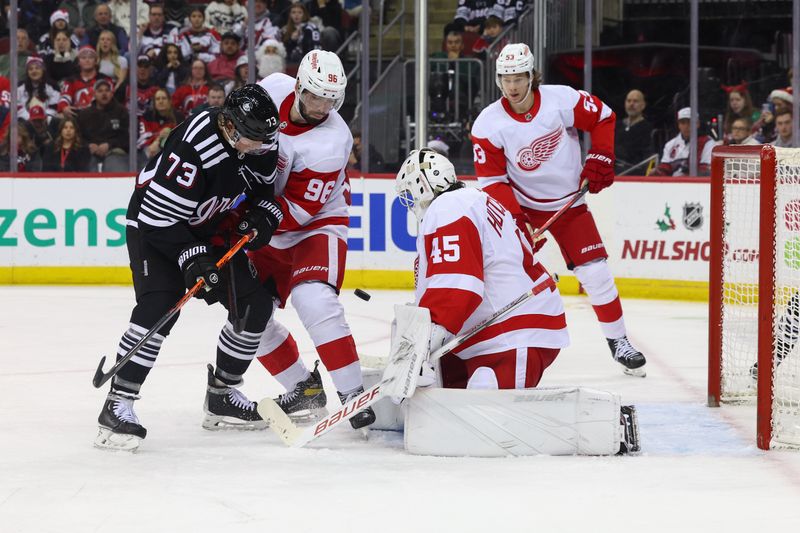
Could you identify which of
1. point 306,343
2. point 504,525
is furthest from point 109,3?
point 504,525

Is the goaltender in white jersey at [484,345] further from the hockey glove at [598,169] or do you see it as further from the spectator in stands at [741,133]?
the spectator in stands at [741,133]

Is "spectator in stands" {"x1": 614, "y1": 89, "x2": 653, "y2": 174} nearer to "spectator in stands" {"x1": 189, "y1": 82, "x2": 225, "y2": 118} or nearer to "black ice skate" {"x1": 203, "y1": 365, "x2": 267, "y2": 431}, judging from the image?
"spectator in stands" {"x1": 189, "y1": 82, "x2": 225, "y2": 118}

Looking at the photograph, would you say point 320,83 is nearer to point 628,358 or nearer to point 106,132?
point 628,358

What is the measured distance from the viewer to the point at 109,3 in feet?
26.1

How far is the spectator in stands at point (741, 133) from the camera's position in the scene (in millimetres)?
7293

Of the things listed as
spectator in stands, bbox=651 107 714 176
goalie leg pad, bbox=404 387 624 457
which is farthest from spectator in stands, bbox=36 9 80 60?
goalie leg pad, bbox=404 387 624 457

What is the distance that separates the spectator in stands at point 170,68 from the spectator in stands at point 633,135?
266 centimetres

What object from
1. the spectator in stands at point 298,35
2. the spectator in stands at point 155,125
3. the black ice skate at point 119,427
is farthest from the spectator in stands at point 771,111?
the black ice skate at point 119,427

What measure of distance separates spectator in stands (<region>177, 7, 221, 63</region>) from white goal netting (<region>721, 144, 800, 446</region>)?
436cm

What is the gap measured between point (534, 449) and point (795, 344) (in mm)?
794

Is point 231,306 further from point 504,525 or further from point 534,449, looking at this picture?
point 504,525

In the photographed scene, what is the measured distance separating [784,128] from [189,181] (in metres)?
4.72

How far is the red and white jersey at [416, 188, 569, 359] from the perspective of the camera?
10.1ft

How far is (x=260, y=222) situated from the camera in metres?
3.34
